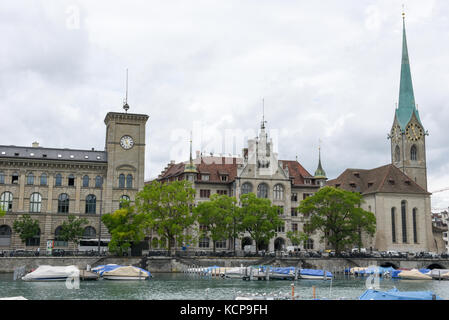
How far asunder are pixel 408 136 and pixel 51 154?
309 feet

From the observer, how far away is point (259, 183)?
106m

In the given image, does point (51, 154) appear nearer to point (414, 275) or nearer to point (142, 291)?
point (142, 291)

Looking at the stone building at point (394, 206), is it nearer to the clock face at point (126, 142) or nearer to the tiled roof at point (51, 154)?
the clock face at point (126, 142)

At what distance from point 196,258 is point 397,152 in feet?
266

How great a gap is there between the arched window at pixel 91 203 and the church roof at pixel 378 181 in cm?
5603

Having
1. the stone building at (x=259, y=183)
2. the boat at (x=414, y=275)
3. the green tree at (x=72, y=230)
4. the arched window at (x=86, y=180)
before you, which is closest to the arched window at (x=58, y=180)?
the arched window at (x=86, y=180)

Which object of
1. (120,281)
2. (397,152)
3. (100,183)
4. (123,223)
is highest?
(397,152)

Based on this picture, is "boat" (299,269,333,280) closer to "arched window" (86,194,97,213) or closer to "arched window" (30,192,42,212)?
"arched window" (86,194,97,213)

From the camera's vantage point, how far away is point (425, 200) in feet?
373

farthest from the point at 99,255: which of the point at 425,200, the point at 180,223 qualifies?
the point at 425,200

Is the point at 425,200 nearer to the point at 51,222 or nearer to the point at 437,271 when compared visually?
the point at 437,271

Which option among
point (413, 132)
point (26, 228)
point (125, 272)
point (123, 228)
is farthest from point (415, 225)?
point (26, 228)

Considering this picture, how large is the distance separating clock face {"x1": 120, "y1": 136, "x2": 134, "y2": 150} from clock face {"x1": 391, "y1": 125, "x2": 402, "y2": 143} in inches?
3110

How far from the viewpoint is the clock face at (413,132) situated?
144m
